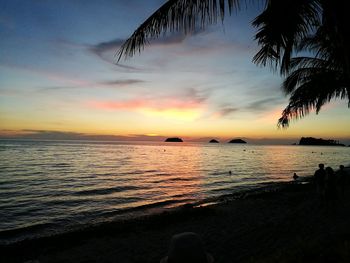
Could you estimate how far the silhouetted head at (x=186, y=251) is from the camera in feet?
10.4

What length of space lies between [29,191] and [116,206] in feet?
27.8

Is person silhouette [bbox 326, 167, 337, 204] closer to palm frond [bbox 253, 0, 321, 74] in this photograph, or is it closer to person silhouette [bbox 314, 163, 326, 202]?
person silhouette [bbox 314, 163, 326, 202]

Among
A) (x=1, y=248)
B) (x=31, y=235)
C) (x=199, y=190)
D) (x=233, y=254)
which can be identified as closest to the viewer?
(x=233, y=254)

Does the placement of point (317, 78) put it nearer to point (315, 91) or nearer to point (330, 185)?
point (315, 91)

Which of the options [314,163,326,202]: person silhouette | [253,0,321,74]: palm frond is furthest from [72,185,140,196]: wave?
[253,0,321,74]: palm frond

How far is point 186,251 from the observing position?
3188mm

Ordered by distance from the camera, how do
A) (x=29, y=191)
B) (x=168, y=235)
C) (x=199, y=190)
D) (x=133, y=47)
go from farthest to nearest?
1. (x=199, y=190)
2. (x=29, y=191)
3. (x=168, y=235)
4. (x=133, y=47)

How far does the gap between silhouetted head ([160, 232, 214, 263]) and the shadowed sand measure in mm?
4802

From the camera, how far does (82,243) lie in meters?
10.9

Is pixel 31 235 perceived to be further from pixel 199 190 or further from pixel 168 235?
pixel 199 190

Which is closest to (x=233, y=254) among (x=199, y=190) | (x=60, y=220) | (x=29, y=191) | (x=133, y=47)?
(x=133, y=47)

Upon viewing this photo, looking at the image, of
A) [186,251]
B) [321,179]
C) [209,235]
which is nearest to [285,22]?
[186,251]

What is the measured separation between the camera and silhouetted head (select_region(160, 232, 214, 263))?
125 inches

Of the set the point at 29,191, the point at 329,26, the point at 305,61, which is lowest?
the point at 29,191
